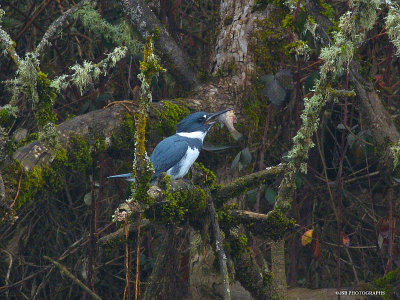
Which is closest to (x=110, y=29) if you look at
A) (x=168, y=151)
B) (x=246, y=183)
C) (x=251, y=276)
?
(x=168, y=151)

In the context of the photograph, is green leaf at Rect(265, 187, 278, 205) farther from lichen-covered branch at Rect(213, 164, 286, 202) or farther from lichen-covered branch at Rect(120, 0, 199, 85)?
lichen-covered branch at Rect(120, 0, 199, 85)

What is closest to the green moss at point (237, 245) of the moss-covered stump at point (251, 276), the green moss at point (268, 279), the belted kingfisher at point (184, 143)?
the moss-covered stump at point (251, 276)

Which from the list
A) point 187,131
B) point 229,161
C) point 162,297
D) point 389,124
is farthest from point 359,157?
point 162,297

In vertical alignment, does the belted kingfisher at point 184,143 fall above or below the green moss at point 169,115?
below

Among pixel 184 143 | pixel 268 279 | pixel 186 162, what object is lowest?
pixel 268 279

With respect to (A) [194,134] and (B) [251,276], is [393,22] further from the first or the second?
(B) [251,276]

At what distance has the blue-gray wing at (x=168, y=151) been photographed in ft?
10.8

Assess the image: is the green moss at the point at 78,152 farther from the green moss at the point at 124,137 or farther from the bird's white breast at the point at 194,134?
the bird's white breast at the point at 194,134

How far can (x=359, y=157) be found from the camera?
356 centimetres

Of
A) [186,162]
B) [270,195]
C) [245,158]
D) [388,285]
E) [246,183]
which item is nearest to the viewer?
[246,183]

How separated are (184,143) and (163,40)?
0.67m

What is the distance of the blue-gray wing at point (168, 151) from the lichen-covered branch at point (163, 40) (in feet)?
1.38

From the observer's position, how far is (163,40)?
3463 millimetres

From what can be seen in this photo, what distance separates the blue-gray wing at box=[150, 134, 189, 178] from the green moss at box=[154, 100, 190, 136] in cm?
7
